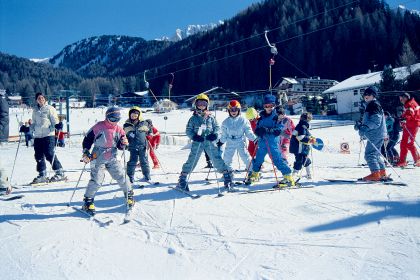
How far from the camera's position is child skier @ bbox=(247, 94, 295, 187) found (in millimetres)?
5734

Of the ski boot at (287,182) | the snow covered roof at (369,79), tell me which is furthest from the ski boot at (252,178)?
the snow covered roof at (369,79)

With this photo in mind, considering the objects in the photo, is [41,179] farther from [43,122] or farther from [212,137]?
[212,137]

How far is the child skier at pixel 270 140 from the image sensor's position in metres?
5.73

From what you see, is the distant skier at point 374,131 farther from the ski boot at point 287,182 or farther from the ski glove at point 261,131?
the ski glove at point 261,131

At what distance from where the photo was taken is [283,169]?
5754 mm

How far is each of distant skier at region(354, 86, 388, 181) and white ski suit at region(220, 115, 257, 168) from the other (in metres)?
2.16

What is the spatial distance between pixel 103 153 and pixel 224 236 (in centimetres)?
227

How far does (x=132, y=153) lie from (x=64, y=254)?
11.0 feet

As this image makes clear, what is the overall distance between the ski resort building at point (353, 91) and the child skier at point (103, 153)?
43.7 m

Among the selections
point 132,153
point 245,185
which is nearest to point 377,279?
point 245,185

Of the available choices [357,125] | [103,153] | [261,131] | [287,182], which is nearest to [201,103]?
[261,131]

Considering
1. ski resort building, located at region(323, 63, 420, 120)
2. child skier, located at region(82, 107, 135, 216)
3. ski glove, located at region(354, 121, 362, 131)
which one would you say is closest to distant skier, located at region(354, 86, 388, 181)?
ski glove, located at region(354, 121, 362, 131)

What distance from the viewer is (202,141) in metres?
5.61


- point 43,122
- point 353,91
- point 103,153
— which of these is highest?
point 353,91
